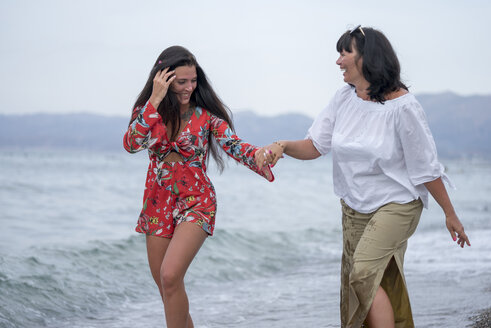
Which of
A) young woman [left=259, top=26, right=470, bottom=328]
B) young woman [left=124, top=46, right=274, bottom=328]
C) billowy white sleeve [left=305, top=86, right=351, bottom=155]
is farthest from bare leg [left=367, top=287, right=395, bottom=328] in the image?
young woman [left=124, top=46, right=274, bottom=328]

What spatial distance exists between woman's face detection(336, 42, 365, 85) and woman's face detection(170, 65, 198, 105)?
92 centimetres

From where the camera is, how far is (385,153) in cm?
349

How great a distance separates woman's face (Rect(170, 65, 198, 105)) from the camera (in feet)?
13.0

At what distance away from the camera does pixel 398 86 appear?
11.7 feet

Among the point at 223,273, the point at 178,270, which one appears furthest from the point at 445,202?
the point at 223,273

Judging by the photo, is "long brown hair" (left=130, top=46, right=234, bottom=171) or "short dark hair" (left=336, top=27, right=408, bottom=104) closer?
"short dark hair" (left=336, top=27, right=408, bottom=104)

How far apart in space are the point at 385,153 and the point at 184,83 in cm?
132

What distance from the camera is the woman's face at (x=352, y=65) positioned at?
3.63 metres

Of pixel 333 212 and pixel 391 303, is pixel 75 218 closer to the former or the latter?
pixel 333 212

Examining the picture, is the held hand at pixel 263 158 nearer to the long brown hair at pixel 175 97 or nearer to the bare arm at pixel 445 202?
the long brown hair at pixel 175 97

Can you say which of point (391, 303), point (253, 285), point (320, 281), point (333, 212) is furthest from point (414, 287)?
point (333, 212)

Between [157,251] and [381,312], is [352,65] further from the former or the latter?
[157,251]

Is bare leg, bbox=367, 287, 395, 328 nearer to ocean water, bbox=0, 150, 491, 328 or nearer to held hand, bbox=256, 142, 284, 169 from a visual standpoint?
held hand, bbox=256, 142, 284, 169

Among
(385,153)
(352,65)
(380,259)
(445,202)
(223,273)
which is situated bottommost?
(223,273)
